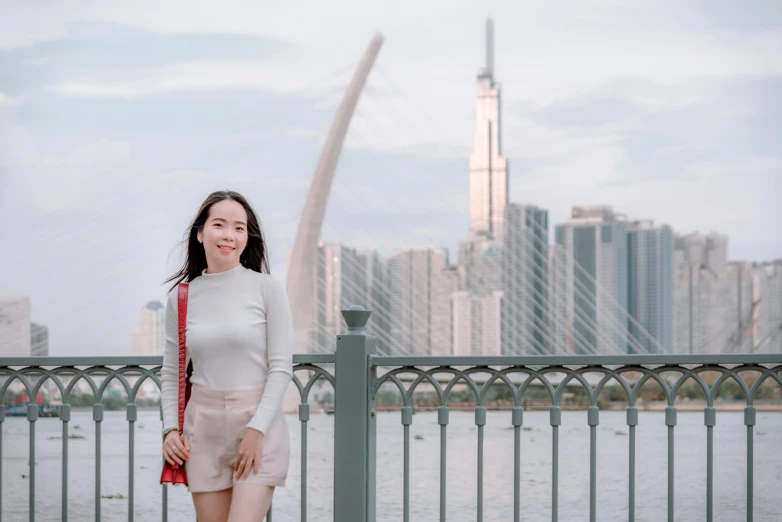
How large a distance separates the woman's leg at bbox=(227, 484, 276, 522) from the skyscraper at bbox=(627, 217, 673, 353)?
54.7m

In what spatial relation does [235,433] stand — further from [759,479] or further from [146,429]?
[146,429]

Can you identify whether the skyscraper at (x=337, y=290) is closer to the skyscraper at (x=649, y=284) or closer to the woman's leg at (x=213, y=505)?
the skyscraper at (x=649, y=284)

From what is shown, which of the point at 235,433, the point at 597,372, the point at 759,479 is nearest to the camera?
the point at 235,433

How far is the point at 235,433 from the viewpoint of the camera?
9.86 feet

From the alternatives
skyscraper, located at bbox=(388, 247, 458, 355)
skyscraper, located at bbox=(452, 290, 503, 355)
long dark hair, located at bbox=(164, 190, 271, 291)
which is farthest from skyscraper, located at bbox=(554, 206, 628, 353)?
long dark hair, located at bbox=(164, 190, 271, 291)

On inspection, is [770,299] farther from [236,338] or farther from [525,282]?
[236,338]

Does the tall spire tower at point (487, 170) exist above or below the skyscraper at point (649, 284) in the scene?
above

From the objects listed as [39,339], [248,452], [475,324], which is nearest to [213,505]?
[248,452]

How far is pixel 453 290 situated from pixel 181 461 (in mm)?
38627

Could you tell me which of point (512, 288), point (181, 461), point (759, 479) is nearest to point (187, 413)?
point (181, 461)

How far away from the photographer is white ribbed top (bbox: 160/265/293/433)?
3020mm

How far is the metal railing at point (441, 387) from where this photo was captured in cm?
381

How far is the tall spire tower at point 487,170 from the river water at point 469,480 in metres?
15.5

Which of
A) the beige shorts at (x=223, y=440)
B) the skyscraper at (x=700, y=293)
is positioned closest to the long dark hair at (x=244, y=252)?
the beige shorts at (x=223, y=440)
